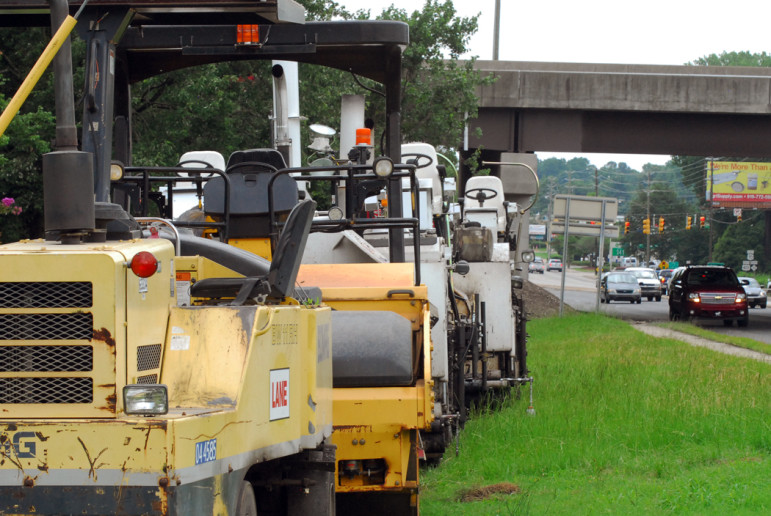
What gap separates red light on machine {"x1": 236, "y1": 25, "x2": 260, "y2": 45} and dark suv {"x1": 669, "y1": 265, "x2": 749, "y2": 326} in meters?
29.5

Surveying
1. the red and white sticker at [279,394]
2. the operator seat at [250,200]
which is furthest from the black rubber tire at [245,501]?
the operator seat at [250,200]

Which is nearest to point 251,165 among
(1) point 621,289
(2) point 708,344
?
(2) point 708,344

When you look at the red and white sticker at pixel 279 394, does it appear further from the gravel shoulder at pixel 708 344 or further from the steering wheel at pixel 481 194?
the gravel shoulder at pixel 708 344

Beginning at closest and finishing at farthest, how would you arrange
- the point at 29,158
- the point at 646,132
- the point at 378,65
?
the point at 378,65 < the point at 29,158 < the point at 646,132

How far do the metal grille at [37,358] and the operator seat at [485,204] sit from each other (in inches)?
544

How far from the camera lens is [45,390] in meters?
4.35

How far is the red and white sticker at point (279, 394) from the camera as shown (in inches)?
197

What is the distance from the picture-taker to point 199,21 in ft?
22.0

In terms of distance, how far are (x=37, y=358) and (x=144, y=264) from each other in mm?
536

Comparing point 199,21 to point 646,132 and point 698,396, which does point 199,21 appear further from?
point 646,132

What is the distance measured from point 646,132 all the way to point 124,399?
121ft

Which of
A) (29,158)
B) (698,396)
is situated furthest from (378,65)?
(29,158)

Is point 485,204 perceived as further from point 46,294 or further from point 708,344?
point 46,294

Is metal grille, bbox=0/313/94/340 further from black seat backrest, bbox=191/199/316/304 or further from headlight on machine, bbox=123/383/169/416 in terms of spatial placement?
black seat backrest, bbox=191/199/316/304
